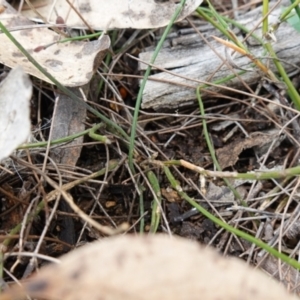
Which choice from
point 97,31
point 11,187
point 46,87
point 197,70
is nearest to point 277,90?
point 197,70

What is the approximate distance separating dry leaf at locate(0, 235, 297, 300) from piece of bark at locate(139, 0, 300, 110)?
0.80 meters

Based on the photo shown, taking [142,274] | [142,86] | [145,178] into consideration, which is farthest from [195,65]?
[142,274]

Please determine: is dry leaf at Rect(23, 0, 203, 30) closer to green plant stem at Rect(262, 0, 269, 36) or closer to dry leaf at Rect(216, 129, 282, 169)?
green plant stem at Rect(262, 0, 269, 36)

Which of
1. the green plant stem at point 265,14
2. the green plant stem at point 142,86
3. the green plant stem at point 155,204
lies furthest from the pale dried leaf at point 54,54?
the green plant stem at point 265,14

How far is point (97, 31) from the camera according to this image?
1338 mm

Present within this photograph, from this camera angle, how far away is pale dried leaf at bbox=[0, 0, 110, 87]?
1178 millimetres

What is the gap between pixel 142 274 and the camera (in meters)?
0.54

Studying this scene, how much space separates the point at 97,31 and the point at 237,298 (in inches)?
36.8

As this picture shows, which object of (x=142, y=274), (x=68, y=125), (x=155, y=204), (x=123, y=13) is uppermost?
(x=123, y=13)

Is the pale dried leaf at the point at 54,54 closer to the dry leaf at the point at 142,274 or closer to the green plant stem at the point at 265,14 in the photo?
the green plant stem at the point at 265,14

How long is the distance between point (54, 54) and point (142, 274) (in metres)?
0.83

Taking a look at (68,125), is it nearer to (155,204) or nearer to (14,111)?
(155,204)

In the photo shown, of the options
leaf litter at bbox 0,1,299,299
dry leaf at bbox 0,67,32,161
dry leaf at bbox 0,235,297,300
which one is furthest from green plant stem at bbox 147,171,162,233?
dry leaf at bbox 0,235,297,300

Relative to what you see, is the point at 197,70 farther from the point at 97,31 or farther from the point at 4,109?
the point at 4,109
